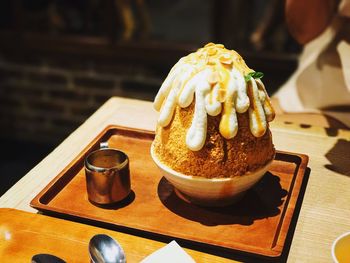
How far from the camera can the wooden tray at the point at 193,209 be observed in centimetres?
93

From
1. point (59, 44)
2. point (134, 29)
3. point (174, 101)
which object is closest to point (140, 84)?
point (134, 29)

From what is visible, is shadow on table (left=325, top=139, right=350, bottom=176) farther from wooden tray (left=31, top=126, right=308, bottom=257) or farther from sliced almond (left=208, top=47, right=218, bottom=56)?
sliced almond (left=208, top=47, right=218, bottom=56)

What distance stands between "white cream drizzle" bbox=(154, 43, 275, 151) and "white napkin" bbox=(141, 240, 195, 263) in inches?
7.6

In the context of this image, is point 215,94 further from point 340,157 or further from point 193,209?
point 340,157

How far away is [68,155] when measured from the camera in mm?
1261

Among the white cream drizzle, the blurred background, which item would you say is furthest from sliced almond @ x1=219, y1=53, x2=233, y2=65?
the blurred background

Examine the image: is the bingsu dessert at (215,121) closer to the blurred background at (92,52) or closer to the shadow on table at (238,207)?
the shadow on table at (238,207)

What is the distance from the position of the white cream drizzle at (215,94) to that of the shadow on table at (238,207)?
0.16 meters

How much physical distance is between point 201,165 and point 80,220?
0.27 meters

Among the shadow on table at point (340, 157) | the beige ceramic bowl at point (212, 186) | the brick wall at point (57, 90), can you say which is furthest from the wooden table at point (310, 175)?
the brick wall at point (57, 90)

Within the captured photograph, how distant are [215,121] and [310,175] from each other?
1.23 feet

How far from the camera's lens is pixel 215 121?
943 millimetres

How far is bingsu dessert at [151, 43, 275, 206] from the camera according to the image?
0.93m

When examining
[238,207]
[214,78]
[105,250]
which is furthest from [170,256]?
[214,78]
